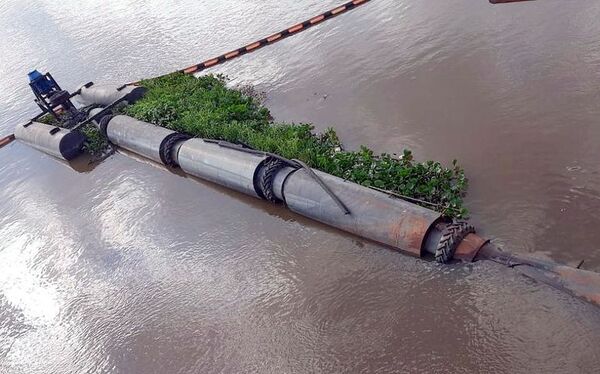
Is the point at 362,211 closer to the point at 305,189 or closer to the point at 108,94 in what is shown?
the point at 305,189

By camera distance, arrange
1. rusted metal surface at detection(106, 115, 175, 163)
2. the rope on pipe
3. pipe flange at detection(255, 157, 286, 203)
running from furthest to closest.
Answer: the rope on pipe < rusted metal surface at detection(106, 115, 175, 163) < pipe flange at detection(255, 157, 286, 203)

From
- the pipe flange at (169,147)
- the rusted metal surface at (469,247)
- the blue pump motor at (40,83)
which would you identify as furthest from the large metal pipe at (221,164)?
the blue pump motor at (40,83)

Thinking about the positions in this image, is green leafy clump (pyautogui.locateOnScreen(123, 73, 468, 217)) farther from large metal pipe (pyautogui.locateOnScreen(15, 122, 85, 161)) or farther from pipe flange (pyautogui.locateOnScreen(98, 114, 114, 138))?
large metal pipe (pyautogui.locateOnScreen(15, 122, 85, 161))

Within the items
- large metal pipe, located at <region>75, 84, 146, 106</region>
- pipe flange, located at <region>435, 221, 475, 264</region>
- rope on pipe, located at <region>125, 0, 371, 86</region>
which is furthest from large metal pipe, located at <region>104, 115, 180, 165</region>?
pipe flange, located at <region>435, 221, 475, 264</region>

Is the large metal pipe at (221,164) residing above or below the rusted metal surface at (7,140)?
below

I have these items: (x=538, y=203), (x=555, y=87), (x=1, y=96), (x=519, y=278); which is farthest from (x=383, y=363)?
(x=1, y=96)

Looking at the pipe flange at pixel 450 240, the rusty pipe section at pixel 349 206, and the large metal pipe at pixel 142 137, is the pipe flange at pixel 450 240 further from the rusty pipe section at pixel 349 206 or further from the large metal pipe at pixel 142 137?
the large metal pipe at pixel 142 137
